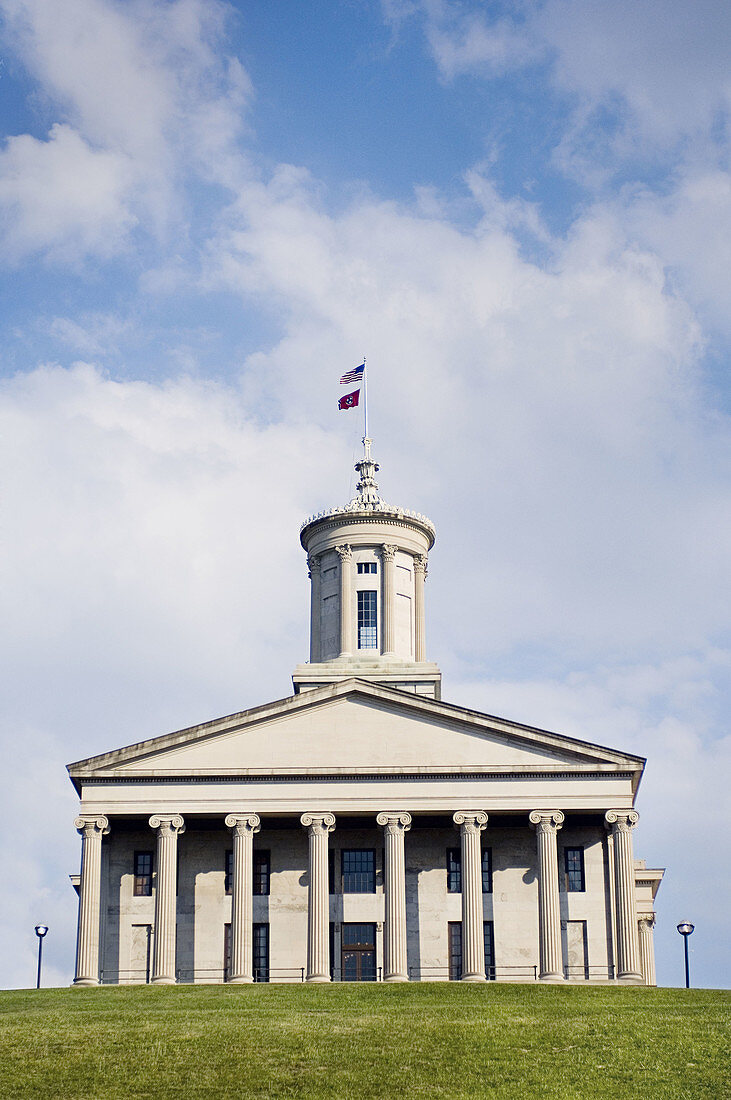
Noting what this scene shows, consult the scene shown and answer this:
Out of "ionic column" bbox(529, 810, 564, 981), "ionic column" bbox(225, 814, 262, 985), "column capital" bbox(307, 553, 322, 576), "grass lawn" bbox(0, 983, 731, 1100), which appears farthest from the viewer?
"column capital" bbox(307, 553, 322, 576)

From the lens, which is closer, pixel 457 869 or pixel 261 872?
pixel 457 869

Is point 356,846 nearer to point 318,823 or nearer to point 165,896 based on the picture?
point 318,823

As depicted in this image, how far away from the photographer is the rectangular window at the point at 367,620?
2741 inches

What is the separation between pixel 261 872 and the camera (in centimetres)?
6175

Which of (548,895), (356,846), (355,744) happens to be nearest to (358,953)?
(356,846)

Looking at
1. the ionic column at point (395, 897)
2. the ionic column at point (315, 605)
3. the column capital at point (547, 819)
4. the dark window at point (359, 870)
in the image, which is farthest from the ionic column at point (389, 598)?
the column capital at point (547, 819)

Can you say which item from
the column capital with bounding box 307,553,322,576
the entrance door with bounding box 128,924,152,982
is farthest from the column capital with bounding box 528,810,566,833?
the column capital with bounding box 307,553,322,576

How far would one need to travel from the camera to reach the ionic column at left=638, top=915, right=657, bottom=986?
67.4 meters

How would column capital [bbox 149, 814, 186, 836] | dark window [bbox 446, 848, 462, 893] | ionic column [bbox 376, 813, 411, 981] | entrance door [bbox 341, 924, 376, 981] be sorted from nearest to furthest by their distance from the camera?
ionic column [bbox 376, 813, 411, 981]
column capital [bbox 149, 814, 186, 836]
entrance door [bbox 341, 924, 376, 981]
dark window [bbox 446, 848, 462, 893]

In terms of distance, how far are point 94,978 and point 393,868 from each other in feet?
37.6

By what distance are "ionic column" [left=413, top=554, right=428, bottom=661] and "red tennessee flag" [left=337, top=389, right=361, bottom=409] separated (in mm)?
7720

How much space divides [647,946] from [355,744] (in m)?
18.1

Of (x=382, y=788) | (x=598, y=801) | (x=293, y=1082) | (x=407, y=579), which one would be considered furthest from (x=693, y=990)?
(x=407, y=579)

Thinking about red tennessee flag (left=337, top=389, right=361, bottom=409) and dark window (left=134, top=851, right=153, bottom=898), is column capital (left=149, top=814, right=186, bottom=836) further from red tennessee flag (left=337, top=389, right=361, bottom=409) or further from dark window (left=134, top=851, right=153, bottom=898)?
red tennessee flag (left=337, top=389, right=361, bottom=409)
